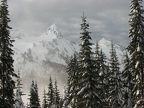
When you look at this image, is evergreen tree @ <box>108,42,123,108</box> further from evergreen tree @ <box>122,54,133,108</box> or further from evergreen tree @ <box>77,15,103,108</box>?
evergreen tree @ <box>77,15,103,108</box>

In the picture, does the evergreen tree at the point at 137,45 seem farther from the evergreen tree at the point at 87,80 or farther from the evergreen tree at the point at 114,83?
the evergreen tree at the point at 114,83

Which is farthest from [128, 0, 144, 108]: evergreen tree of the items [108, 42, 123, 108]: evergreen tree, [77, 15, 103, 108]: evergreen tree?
[108, 42, 123, 108]: evergreen tree

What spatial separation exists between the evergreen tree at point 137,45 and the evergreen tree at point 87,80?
5.03m

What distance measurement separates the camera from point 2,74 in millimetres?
38062

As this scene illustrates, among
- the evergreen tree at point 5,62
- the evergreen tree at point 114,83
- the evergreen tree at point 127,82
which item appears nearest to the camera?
the evergreen tree at point 5,62

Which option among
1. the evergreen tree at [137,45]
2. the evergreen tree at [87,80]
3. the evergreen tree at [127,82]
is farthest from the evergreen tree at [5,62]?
the evergreen tree at [127,82]

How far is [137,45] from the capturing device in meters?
39.5

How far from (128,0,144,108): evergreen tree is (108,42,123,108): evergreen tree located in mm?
12847

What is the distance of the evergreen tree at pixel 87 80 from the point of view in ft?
127

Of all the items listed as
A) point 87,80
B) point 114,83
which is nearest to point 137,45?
point 87,80

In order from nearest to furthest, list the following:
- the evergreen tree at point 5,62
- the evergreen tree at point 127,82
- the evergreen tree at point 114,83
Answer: the evergreen tree at point 5,62 → the evergreen tree at point 114,83 → the evergreen tree at point 127,82

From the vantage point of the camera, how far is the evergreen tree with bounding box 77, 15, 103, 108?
127 feet

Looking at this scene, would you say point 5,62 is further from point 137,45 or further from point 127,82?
point 127,82

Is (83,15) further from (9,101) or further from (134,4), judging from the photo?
(9,101)
